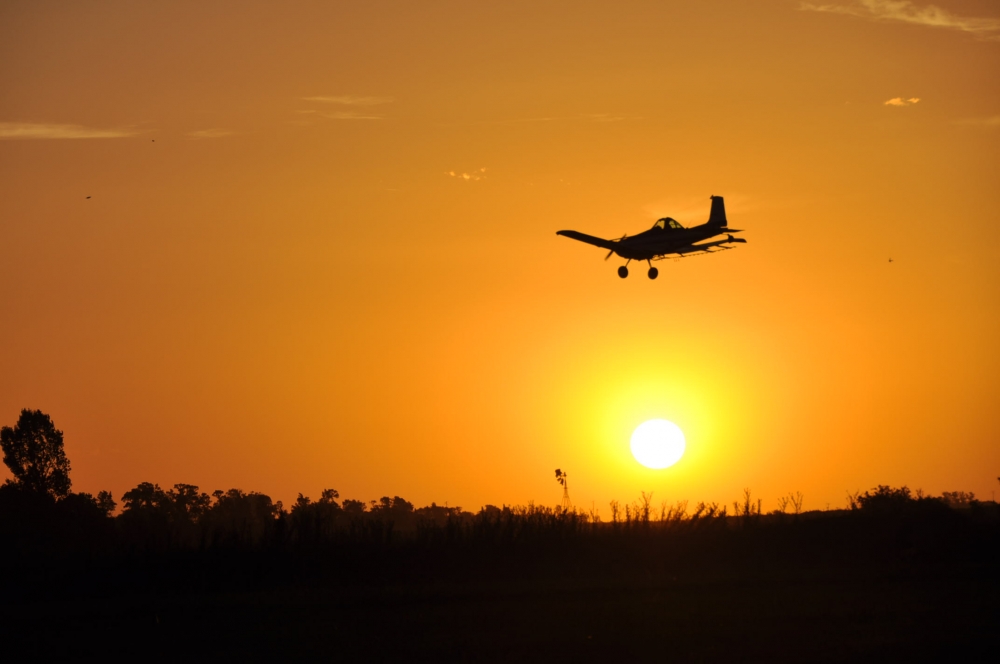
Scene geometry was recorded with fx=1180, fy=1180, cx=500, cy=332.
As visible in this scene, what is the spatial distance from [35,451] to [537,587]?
8314 centimetres

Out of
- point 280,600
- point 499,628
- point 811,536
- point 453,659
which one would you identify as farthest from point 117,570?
point 811,536

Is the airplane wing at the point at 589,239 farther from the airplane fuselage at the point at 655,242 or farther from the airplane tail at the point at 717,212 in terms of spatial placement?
the airplane tail at the point at 717,212

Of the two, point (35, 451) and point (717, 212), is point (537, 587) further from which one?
point (35, 451)

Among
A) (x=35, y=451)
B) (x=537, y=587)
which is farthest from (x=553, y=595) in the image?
(x=35, y=451)

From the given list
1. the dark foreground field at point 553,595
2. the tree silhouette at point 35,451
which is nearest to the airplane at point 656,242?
the dark foreground field at point 553,595

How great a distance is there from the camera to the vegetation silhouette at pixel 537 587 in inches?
1163

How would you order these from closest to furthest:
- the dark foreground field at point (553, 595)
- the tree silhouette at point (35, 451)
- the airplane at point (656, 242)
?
the dark foreground field at point (553, 595) → the airplane at point (656, 242) → the tree silhouette at point (35, 451)

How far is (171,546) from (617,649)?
92.3 feet

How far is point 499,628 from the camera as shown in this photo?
3238cm

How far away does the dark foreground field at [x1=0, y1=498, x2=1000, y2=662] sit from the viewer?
28.9m

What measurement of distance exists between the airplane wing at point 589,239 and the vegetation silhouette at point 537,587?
13.6 metres

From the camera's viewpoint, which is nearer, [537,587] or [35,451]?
[537,587]

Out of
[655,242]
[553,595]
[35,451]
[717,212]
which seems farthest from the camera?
[35,451]

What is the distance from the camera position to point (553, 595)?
42.0 metres
